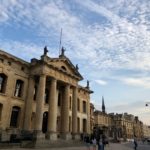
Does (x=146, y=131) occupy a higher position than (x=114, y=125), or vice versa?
(x=146, y=131)

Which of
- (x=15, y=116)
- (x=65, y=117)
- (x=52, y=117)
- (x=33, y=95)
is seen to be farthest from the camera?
(x=65, y=117)

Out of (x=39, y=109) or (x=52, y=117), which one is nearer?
(x=39, y=109)

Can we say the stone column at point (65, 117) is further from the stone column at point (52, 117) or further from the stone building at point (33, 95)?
the stone column at point (52, 117)

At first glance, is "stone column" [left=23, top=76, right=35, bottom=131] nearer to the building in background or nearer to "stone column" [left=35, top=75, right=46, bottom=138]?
"stone column" [left=35, top=75, right=46, bottom=138]

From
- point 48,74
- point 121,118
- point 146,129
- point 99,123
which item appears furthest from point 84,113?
point 146,129

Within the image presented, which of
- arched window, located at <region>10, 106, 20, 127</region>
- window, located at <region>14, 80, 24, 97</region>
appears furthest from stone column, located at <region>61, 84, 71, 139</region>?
window, located at <region>14, 80, 24, 97</region>

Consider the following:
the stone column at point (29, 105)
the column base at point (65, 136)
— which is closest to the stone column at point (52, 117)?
the stone column at point (29, 105)

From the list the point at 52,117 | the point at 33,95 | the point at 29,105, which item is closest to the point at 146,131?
the point at 52,117

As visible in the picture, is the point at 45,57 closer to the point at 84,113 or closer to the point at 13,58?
the point at 13,58

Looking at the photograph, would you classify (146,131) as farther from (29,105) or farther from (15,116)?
(15,116)

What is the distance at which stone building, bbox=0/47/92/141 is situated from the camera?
1141 inches

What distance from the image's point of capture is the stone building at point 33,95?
2897 centimetres

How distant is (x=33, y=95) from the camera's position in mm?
32219

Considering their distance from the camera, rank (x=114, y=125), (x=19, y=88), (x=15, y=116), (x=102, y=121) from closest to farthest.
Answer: (x=15, y=116)
(x=19, y=88)
(x=102, y=121)
(x=114, y=125)
